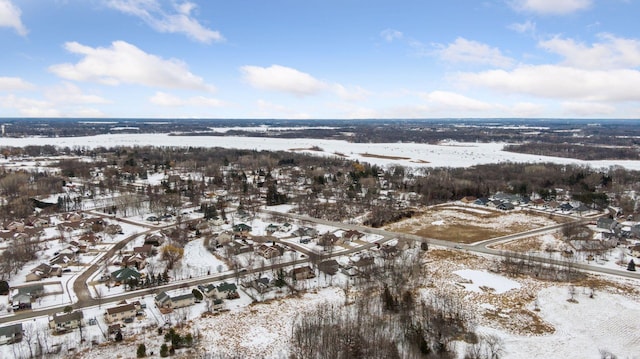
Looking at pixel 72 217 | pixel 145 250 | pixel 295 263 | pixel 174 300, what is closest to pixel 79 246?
pixel 145 250

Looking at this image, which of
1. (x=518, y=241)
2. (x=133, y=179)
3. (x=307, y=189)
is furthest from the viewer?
(x=133, y=179)

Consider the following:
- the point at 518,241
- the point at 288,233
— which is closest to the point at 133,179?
the point at 288,233

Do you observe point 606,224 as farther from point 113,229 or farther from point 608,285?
point 113,229

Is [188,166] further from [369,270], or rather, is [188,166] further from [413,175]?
[369,270]

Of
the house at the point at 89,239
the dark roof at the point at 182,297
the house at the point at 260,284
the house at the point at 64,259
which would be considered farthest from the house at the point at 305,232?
the house at the point at 64,259

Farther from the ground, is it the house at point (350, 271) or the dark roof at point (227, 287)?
the dark roof at point (227, 287)

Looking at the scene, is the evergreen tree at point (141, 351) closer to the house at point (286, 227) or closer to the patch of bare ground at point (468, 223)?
the house at point (286, 227)
